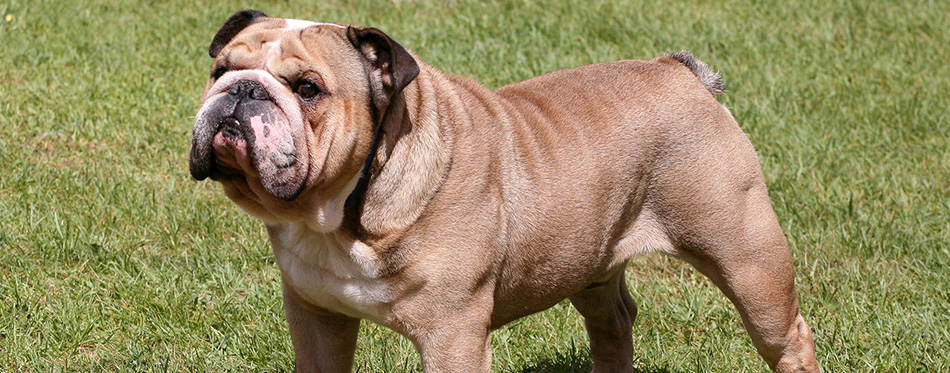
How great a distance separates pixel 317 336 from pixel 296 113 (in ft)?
3.15

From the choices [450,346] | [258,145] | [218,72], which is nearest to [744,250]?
[450,346]

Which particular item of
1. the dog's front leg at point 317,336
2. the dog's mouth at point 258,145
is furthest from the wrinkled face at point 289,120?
the dog's front leg at point 317,336

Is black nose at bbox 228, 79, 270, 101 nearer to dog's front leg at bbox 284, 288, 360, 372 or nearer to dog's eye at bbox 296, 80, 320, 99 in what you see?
dog's eye at bbox 296, 80, 320, 99

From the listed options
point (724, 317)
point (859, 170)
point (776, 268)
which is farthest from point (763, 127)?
point (776, 268)

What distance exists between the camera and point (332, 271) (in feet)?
11.2

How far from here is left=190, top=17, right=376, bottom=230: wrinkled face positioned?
3.11m

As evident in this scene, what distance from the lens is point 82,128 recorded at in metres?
6.57

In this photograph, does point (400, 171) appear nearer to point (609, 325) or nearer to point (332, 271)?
point (332, 271)

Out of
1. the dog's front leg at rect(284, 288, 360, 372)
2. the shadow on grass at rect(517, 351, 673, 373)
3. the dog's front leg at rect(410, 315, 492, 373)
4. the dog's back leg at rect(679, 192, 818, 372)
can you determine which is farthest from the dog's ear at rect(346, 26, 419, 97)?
the shadow on grass at rect(517, 351, 673, 373)

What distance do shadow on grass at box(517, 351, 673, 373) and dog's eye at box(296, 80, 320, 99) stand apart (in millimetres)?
1976

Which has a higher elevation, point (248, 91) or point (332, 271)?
point (248, 91)

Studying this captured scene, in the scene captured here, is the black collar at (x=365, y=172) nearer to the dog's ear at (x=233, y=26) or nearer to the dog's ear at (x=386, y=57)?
the dog's ear at (x=386, y=57)

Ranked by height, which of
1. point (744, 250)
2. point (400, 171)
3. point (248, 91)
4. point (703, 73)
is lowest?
point (744, 250)

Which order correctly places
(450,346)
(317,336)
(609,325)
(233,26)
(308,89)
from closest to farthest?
1. (308,89)
2. (450,346)
3. (233,26)
4. (317,336)
5. (609,325)
